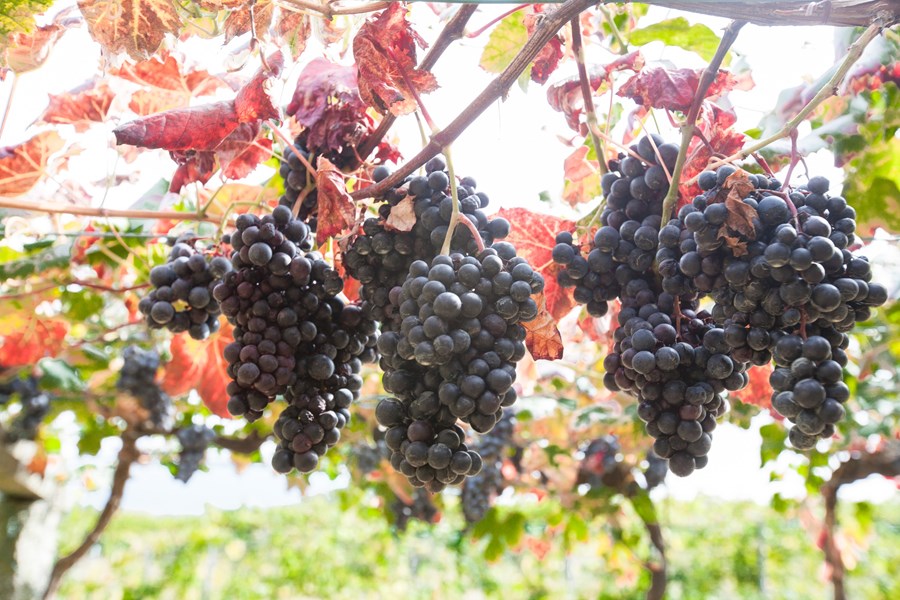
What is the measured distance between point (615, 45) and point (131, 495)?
8949 mm

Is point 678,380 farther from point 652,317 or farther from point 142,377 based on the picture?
point 142,377

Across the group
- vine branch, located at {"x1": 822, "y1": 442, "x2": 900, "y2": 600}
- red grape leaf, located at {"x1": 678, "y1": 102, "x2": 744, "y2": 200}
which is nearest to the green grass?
vine branch, located at {"x1": 822, "y1": 442, "x2": 900, "y2": 600}

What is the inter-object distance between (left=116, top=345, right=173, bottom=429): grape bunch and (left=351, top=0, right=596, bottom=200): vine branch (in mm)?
2322

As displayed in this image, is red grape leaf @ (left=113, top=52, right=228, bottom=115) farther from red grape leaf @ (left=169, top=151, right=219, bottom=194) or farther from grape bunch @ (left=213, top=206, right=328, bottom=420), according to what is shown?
grape bunch @ (left=213, top=206, right=328, bottom=420)

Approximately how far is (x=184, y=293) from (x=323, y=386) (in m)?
0.41

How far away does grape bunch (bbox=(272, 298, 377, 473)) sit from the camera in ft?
3.28

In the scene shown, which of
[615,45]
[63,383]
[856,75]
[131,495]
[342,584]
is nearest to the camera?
[856,75]

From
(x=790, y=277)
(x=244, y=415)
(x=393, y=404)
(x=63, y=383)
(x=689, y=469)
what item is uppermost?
(x=790, y=277)

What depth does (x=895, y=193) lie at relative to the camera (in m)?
1.34

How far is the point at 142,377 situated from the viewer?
2986 millimetres

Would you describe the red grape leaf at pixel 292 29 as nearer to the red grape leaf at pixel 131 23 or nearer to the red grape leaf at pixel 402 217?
the red grape leaf at pixel 131 23

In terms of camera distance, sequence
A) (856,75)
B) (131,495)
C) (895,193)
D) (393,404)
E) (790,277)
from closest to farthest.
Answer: (790,277) < (393,404) < (856,75) < (895,193) < (131,495)

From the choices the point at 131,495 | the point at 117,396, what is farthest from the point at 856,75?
the point at 131,495

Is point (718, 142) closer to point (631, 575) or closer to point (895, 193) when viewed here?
point (895, 193)
